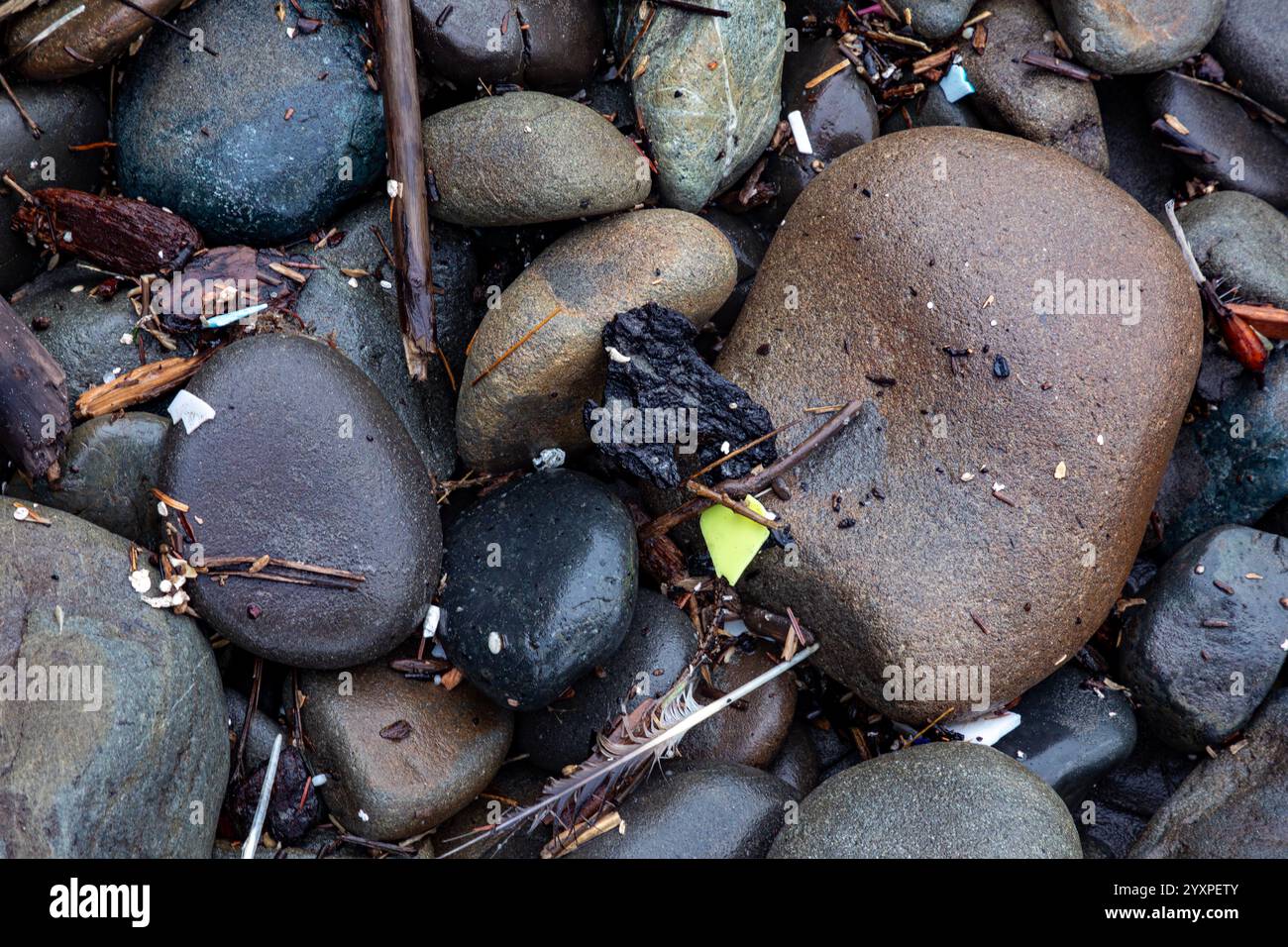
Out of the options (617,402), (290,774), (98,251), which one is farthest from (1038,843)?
(98,251)

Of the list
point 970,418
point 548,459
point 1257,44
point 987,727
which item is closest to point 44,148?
point 548,459

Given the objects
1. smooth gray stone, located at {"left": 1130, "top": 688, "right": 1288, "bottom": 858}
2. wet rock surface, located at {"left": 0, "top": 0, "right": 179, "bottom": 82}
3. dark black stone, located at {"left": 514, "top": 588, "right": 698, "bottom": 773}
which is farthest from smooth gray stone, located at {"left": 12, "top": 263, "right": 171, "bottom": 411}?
smooth gray stone, located at {"left": 1130, "top": 688, "right": 1288, "bottom": 858}

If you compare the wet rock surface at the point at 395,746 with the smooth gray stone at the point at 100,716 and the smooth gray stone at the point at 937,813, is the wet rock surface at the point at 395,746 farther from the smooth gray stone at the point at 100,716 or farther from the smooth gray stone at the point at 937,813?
the smooth gray stone at the point at 937,813

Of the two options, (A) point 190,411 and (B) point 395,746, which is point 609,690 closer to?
(B) point 395,746

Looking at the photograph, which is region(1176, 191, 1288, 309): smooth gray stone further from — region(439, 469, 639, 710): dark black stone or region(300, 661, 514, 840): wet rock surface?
region(300, 661, 514, 840): wet rock surface

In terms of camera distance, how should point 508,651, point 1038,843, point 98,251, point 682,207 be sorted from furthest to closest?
point 682,207, point 98,251, point 508,651, point 1038,843
